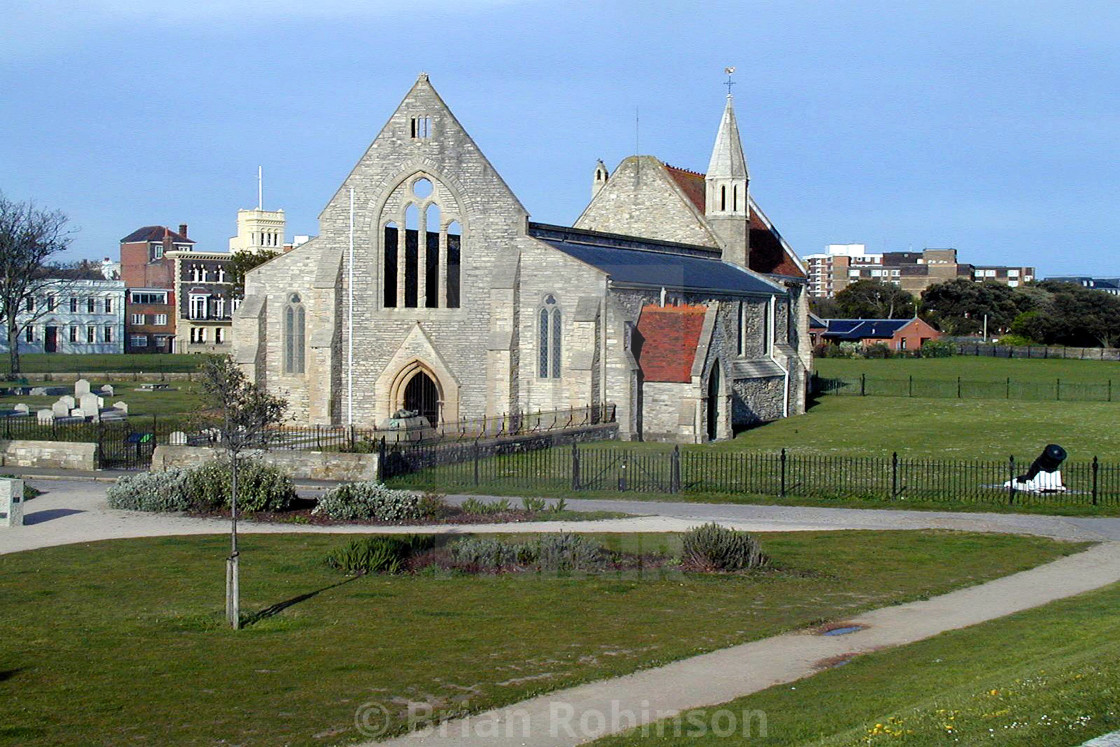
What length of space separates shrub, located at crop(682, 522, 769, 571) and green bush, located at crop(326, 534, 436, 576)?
4776mm

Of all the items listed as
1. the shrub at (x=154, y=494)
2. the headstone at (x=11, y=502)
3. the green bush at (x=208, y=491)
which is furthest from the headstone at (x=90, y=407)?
the headstone at (x=11, y=502)

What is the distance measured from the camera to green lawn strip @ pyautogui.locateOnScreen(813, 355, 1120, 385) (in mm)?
78312

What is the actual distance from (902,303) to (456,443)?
416 ft

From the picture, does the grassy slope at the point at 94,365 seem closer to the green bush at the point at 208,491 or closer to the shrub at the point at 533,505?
the green bush at the point at 208,491

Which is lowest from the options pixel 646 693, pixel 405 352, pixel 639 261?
pixel 646 693

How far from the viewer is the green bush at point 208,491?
26000 mm

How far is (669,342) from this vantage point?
4125 cm

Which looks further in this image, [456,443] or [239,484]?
[456,443]

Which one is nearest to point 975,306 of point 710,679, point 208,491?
point 208,491

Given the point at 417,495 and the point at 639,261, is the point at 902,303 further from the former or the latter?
the point at 417,495

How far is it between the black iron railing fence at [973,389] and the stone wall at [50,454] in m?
41.1

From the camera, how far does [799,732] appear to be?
11.1 m

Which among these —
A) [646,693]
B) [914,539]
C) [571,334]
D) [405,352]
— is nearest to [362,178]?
[405,352]

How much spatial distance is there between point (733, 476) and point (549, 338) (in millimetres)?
11057
